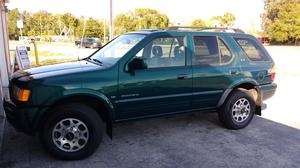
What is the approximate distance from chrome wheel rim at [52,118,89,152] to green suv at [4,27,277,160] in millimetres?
13

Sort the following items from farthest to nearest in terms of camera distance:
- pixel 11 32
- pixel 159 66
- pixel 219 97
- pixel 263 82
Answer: pixel 11 32
pixel 263 82
pixel 219 97
pixel 159 66

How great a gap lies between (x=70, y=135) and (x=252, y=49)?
11.9 ft

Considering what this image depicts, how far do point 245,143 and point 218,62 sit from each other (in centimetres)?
142

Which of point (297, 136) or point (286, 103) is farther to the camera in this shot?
point (286, 103)

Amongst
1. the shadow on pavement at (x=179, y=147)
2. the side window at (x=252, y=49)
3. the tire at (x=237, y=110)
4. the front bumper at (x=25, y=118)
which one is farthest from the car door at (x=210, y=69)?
the front bumper at (x=25, y=118)

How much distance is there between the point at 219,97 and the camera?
4.81 metres

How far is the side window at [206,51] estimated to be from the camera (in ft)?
14.9

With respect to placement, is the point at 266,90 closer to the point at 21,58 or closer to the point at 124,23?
the point at 21,58

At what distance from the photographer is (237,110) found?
505 cm

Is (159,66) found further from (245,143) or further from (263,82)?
(263,82)

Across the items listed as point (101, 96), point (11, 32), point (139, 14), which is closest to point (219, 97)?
point (101, 96)

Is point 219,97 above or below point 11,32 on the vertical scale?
below

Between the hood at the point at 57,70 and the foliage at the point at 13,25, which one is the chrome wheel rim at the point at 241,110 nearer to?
the hood at the point at 57,70

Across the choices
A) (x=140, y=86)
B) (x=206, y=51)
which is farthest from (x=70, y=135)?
(x=206, y=51)
